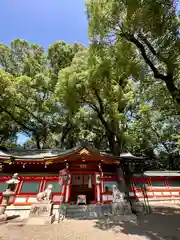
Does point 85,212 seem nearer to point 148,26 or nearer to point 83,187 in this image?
point 83,187

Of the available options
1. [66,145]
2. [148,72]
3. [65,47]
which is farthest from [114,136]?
[65,47]

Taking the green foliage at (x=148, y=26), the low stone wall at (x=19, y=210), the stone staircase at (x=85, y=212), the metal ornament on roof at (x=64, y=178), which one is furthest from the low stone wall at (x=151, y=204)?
the green foliage at (x=148, y=26)

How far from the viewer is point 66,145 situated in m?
18.4

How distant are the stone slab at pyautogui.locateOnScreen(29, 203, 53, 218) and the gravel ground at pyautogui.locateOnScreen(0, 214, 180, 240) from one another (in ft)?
1.95

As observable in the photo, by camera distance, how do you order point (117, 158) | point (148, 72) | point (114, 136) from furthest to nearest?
point (114, 136) → point (117, 158) → point (148, 72)

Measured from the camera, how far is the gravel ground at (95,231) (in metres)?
4.98

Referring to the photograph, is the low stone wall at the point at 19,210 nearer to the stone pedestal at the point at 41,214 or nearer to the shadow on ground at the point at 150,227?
the stone pedestal at the point at 41,214

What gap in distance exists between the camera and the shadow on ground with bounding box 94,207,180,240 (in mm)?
5189

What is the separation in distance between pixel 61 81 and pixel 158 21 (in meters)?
6.26

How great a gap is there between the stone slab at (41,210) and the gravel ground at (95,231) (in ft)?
1.95

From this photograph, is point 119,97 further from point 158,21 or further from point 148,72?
point 158,21

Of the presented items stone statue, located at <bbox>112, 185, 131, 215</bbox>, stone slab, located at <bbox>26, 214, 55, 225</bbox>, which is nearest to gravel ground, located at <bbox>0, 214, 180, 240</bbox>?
stone slab, located at <bbox>26, 214, 55, 225</bbox>

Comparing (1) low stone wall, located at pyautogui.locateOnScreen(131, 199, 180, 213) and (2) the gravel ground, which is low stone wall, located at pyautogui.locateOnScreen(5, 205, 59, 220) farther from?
(1) low stone wall, located at pyautogui.locateOnScreen(131, 199, 180, 213)

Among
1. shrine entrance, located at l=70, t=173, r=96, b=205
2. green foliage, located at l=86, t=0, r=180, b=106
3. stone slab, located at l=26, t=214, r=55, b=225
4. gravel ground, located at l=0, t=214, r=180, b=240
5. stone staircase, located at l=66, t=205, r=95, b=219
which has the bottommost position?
gravel ground, located at l=0, t=214, r=180, b=240
